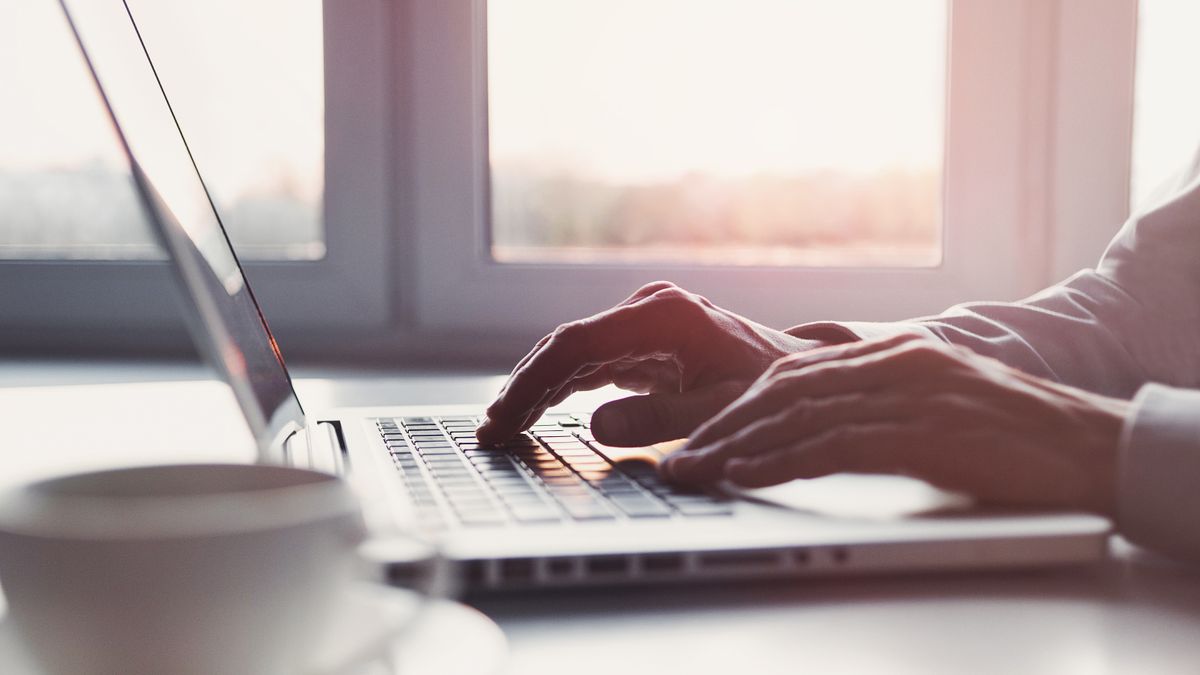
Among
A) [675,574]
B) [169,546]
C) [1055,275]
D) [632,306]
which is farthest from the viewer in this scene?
[1055,275]

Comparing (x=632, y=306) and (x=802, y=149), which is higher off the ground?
(x=802, y=149)

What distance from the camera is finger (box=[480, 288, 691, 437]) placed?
0.73 meters

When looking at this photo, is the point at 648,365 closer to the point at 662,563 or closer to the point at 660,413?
the point at 660,413

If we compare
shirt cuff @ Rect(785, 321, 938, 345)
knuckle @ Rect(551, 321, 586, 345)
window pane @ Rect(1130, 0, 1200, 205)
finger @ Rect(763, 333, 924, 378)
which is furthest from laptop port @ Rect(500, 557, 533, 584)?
window pane @ Rect(1130, 0, 1200, 205)

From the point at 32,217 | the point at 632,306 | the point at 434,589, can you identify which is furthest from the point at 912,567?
the point at 32,217

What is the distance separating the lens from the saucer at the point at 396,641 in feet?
1.04

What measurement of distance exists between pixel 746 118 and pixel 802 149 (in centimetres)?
9

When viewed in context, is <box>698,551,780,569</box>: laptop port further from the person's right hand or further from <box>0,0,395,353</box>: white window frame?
<box>0,0,395,353</box>: white window frame

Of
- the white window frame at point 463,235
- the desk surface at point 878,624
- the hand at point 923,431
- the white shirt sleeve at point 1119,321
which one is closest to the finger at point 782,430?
the hand at point 923,431

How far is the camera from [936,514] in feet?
1.67

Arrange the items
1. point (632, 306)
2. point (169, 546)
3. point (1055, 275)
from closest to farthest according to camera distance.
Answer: point (169, 546), point (632, 306), point (1055, 275)

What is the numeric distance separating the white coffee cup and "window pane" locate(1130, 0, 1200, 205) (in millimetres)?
1408

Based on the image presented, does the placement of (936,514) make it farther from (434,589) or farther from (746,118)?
(746,118)

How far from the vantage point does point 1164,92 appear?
4.74 feet
